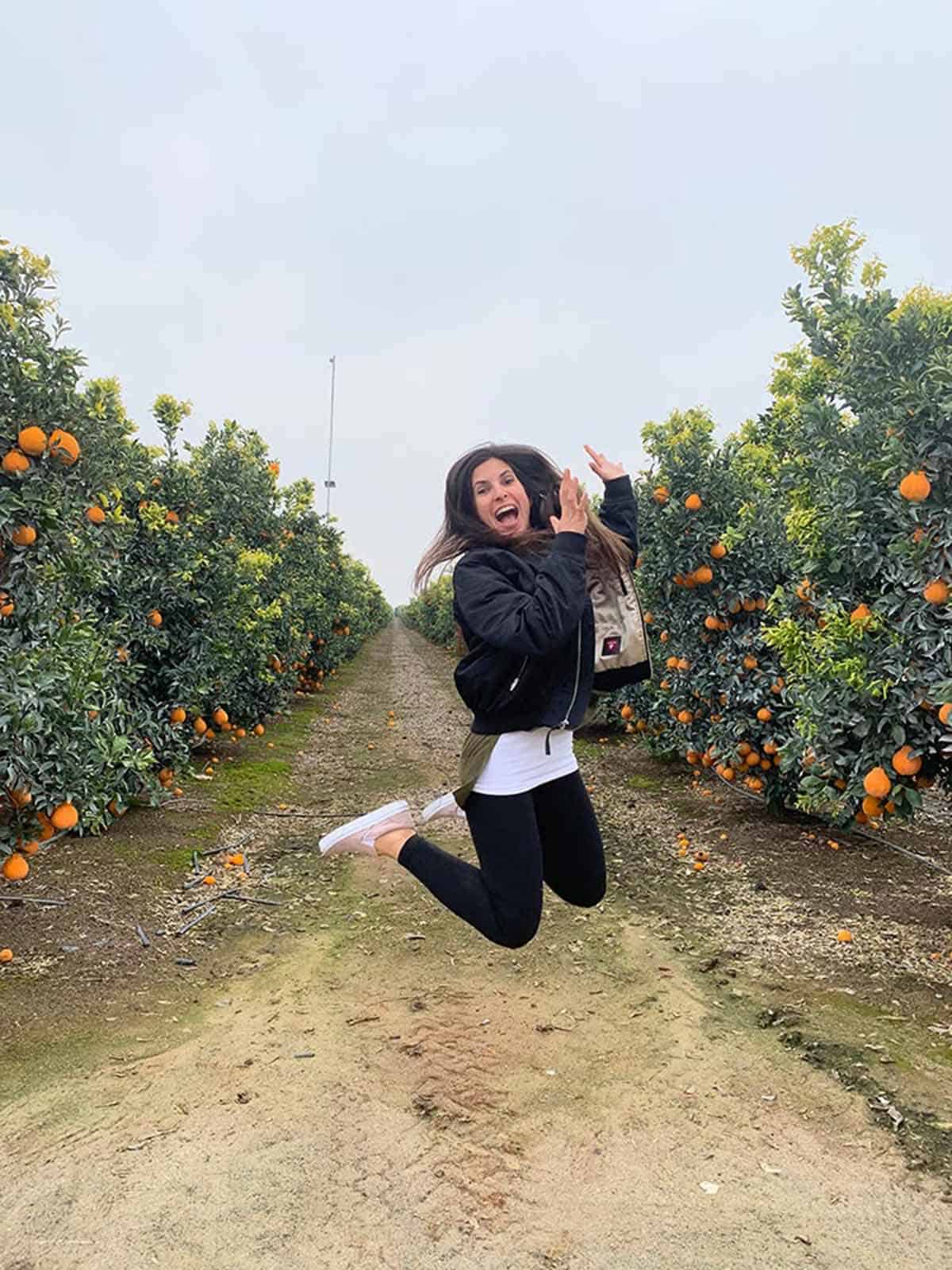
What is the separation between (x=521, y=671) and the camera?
296cm

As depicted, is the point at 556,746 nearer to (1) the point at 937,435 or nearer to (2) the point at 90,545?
(1) the point at 937,435

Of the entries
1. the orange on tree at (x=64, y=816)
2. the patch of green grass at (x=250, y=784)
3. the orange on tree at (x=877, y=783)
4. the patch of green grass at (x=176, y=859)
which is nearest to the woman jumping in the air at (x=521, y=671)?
the orange on tree at (x=64, y=816)

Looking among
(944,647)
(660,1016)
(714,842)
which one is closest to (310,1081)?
(660,1016)

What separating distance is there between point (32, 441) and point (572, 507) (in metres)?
2.63

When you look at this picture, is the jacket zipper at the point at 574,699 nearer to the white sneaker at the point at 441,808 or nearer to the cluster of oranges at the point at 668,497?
the white sneaker at the point at 441,808

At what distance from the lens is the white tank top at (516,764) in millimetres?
3072

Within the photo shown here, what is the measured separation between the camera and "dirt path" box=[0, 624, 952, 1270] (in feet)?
8.68

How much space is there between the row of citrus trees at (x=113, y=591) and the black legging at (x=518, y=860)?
6.26ft

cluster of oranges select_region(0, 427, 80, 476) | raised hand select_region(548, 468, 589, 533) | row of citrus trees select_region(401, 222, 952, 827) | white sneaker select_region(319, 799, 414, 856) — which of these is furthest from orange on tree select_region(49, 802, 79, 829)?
row of citrus trees select_region(401, 222, 952, 827)

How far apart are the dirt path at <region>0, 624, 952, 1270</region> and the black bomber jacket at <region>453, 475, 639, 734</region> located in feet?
→ 4.96

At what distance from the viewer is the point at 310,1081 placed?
3.50 m

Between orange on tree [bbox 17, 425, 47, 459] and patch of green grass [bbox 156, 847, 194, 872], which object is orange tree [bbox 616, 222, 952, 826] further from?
patch of green grass [bbox 156, 847, 194, 872]

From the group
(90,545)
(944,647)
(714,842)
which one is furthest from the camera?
(714,842)

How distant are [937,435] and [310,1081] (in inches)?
150
